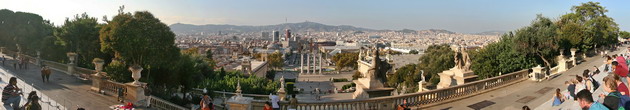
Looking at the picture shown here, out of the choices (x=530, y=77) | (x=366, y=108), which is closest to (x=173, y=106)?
(x=366, y=108)

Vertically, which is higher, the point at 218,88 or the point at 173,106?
the point at 173,106

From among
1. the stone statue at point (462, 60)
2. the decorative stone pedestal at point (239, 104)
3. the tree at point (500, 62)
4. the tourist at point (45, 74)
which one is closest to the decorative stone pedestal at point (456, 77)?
the stone statue at point (462, 60)

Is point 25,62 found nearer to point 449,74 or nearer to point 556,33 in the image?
point 449,74

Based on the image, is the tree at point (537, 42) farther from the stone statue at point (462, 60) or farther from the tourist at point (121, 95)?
the tourist at point (121, 95)

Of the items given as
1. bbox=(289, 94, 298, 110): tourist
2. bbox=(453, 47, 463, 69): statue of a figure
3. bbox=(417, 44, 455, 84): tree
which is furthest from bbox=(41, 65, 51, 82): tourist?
bbox=(417, 44, 455, 84): tree

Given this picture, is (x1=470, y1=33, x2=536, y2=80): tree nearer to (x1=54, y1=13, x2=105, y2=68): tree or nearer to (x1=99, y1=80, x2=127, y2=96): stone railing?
(x1=99, y1=80, x2=127, y2=96): stone railing
